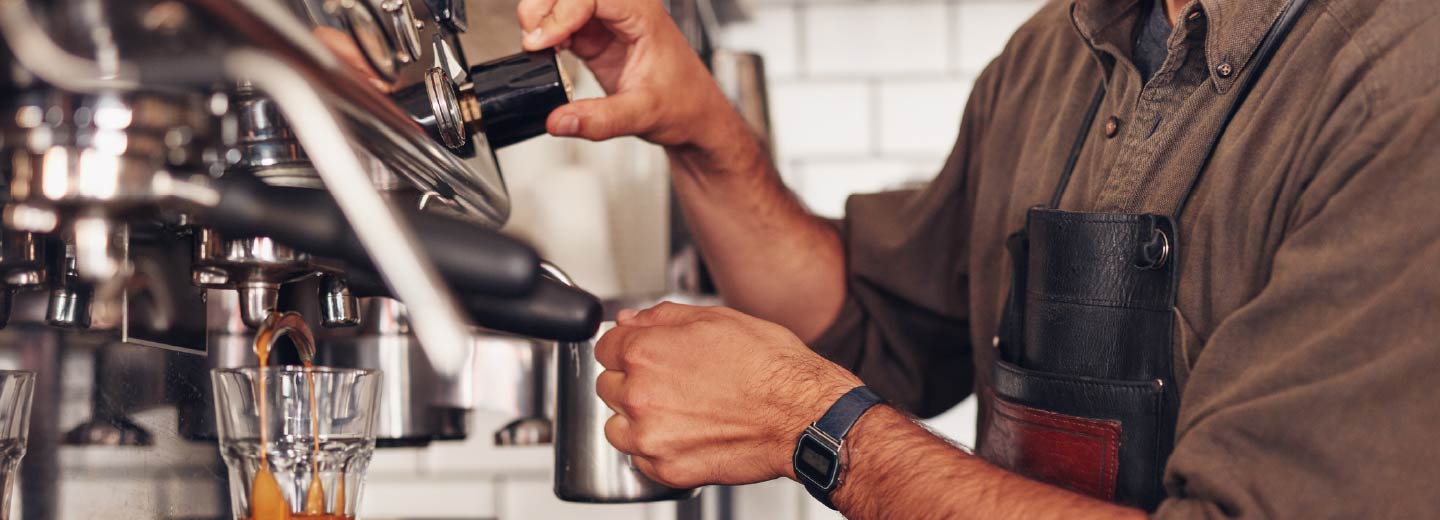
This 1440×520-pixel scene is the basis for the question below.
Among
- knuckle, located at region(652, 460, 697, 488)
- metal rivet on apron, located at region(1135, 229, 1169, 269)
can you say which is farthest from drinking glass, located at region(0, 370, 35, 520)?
metal rivet on apron, located at region(1135, 229, 1169, 269)

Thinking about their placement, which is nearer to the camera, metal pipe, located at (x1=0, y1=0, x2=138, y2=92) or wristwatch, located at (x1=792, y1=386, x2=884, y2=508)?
metal pipe, located at (x1=0, y1=0, x2=138, y2=92)

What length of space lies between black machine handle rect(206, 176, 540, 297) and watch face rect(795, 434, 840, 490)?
12.0 inches

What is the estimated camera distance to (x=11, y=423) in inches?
21.4

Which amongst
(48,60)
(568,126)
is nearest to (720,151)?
(568,126)

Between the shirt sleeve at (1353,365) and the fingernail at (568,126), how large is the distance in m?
0.44

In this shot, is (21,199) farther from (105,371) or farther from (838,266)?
(838,266)

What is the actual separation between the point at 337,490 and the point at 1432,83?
0.62 metres

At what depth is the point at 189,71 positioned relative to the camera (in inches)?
14.7

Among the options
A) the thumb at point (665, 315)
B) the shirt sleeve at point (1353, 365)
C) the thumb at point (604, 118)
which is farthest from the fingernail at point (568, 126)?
the shirt sleeve at point (1353, 365)

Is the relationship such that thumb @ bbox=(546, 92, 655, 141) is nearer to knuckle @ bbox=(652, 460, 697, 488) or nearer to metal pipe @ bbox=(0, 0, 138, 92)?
knuckle @ bbox=(652, 460, 697, 488)

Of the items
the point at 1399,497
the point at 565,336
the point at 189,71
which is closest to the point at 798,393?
the point at 565,336

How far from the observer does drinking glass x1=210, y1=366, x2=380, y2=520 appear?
65cm

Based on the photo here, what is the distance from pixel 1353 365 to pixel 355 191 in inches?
19.0

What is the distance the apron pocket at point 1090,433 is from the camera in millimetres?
781
